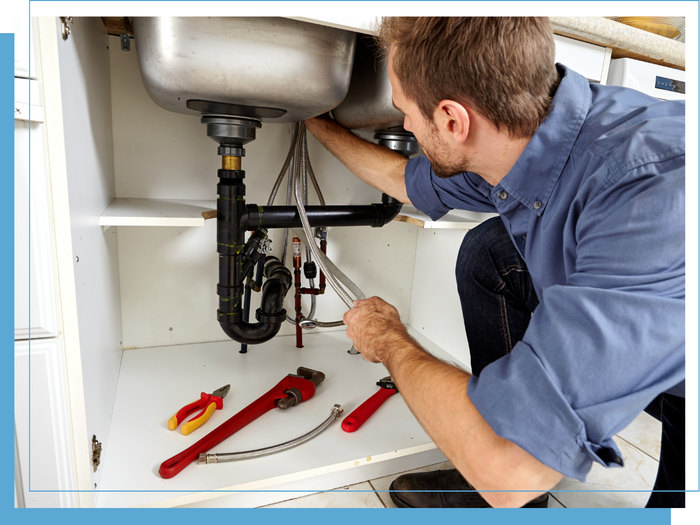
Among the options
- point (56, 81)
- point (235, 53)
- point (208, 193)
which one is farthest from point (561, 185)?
point (208, 193)

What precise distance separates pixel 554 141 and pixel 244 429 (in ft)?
2.49

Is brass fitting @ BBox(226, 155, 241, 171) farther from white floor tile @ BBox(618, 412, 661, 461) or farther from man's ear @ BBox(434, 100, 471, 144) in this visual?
white floor tile @ BBox(618, 412, 661, 461)

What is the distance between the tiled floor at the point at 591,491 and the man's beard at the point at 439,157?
67 cm

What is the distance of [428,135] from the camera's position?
0.71 m

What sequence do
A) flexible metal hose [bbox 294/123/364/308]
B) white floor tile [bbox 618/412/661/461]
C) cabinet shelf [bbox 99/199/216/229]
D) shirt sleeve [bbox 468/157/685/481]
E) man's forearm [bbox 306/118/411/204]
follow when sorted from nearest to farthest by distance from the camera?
shirt sleeve [bbox 468/157/685/481], cabinet shelf [bbox 99/199/216/229], flexible metal hose [bbox 294/123/364/308], man's forearm [bbox 306/118/411/204], white floor tile [bbox 618/412/661/461]

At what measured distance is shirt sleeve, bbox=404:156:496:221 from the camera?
896 millimetres

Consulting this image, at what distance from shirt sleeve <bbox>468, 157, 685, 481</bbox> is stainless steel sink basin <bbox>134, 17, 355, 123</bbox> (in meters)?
0.48

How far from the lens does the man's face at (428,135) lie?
71 centimetres

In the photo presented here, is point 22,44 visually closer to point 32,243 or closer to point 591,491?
point 32,243

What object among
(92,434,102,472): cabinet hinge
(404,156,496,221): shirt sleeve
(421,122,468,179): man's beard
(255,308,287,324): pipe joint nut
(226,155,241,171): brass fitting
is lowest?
(92,434,102,472): cabinet hinge

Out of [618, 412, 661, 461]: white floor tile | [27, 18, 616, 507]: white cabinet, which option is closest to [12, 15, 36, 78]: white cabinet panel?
[27, 18, 616, 507]: white cabinet

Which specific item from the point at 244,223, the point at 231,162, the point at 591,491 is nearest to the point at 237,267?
the point at 244,223

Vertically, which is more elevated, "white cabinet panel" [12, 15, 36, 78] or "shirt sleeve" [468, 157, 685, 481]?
"white cabinet panel" [12, 15, 36, 78]

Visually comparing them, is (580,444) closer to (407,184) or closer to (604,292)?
(604,292)
